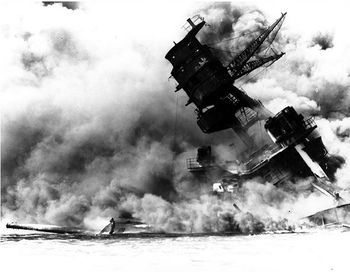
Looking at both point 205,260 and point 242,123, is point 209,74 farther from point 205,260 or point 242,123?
point 205,260

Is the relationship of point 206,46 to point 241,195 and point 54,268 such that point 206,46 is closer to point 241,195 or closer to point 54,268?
point 241,195

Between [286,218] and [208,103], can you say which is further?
[208,103]

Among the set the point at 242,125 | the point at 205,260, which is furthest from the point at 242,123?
the point at 205,260

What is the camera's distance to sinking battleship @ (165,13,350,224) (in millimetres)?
27953

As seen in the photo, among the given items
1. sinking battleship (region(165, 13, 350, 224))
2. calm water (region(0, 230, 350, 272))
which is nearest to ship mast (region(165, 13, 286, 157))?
sinking battleship (region(165, 13, 350, 224))

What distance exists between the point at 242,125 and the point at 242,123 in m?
0.24

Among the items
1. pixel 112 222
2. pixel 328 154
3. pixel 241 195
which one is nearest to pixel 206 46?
pixel 241 195

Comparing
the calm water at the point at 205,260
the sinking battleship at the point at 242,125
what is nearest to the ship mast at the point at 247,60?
the sinking battleship at the point at 242,125

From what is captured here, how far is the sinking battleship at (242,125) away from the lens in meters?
28.0

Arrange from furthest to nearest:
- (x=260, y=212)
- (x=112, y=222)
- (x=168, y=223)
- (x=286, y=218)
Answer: (x=168, y=223), (x=112, y=222), (x=260, y=212), (x=286, y=218)

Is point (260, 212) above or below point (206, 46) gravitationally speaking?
below

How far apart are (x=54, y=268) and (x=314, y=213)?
66.4 feet

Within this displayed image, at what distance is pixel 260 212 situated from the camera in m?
27.4

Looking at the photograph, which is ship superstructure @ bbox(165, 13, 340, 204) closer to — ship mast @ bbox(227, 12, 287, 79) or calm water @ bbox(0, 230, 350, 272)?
ship mast @ bbox(227, 12, 287, 79)
